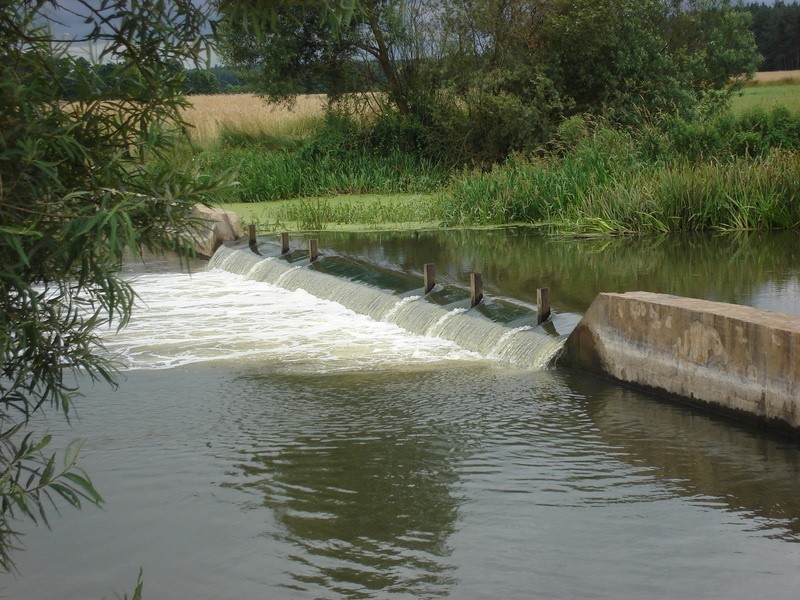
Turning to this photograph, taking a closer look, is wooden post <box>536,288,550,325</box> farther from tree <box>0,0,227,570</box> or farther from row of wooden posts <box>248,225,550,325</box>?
tree <box>0,0,227,570</box>

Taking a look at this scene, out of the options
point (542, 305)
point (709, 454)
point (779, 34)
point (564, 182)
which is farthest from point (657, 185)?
point (779, 34)

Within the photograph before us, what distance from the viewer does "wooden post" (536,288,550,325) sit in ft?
33.4

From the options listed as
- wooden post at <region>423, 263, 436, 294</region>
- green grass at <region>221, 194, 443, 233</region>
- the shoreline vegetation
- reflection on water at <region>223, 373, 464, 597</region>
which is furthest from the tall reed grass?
reflection on water at <region>223, 373, 464, 597</region>

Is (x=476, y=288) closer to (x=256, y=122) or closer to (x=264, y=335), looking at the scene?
(x=264, y=335)

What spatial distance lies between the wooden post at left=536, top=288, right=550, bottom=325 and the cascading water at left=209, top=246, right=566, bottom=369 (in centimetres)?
9

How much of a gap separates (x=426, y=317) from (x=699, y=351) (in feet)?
12.8

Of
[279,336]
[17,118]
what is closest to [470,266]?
[279,336]

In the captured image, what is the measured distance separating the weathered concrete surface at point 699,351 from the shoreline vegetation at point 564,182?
5.24 m

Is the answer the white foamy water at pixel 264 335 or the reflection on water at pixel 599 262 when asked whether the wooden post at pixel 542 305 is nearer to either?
the white foamy water at pixel 264 335

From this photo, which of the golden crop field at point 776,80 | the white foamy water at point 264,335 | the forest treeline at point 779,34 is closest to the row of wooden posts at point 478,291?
the white foamy water at point 264,335

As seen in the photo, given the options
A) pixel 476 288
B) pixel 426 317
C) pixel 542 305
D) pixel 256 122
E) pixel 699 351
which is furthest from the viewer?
pixel 256 122

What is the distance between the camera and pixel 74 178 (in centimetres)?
380

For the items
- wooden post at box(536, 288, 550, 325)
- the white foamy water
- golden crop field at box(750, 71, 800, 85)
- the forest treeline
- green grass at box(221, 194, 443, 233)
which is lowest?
the white foamy water

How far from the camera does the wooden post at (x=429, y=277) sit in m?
12.1
